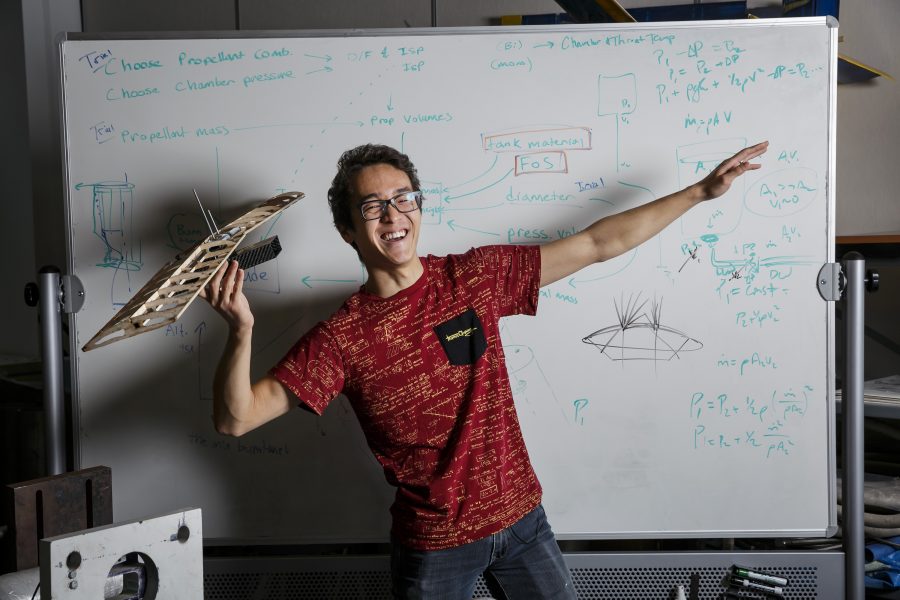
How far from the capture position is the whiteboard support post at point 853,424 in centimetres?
199

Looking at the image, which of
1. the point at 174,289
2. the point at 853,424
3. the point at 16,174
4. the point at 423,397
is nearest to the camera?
the point at 174,289

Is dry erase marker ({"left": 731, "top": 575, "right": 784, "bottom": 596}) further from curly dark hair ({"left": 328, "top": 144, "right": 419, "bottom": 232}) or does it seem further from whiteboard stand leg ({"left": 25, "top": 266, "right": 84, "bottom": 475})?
whiteboard stand leg ({"left": 25, "top": 266, "right": 84, "bottom": 475})

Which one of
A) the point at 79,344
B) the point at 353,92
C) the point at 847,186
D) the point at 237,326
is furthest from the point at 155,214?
the point at 847,186

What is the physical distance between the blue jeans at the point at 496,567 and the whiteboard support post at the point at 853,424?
921 mm

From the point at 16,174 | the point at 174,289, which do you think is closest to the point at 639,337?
the point at 174,289

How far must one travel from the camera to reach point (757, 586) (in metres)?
2.01

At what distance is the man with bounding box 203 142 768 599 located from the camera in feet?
4.99

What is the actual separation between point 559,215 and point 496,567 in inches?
36.9

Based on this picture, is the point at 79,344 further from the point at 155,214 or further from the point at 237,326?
the point at 237,326

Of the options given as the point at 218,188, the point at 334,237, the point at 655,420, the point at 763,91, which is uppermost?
the point at 763,91

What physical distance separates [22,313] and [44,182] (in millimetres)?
594

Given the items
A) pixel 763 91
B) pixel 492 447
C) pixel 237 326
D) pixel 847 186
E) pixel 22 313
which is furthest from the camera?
pixel 22 313

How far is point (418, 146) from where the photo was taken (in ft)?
6.62

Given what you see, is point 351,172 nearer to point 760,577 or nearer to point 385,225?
point 385,225
